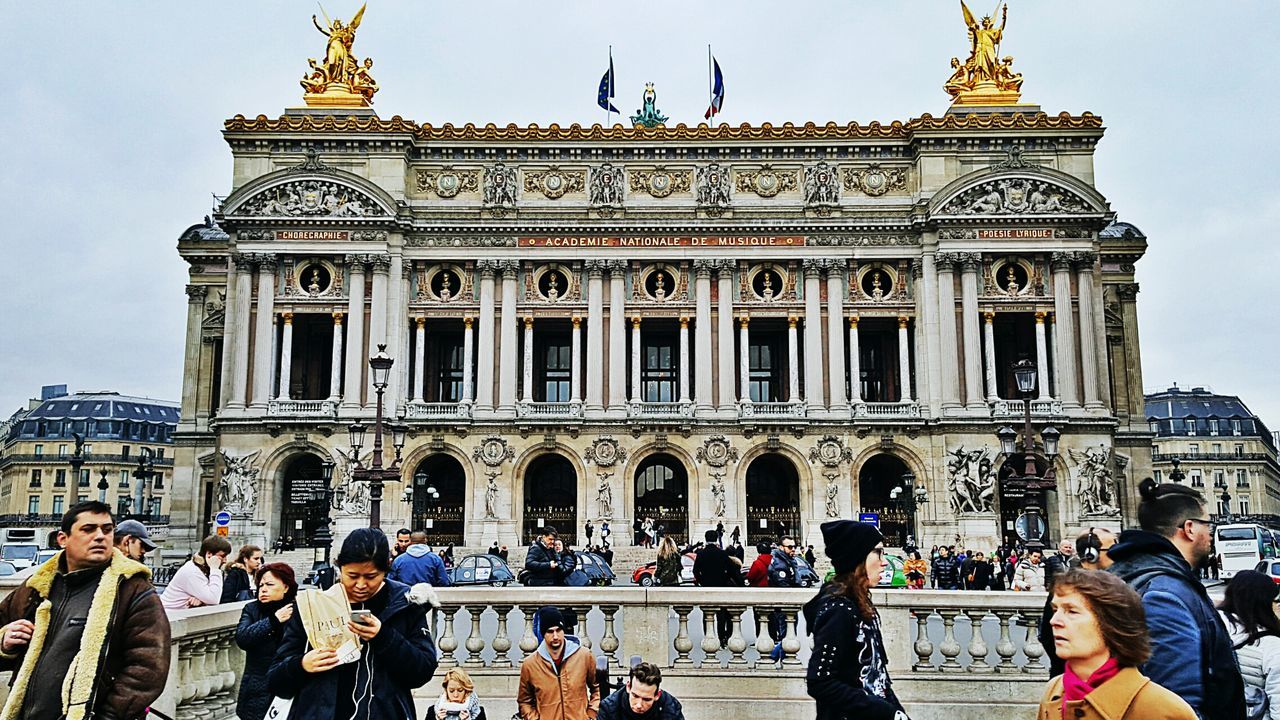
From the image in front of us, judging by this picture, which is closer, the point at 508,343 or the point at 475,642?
the point at 475,642

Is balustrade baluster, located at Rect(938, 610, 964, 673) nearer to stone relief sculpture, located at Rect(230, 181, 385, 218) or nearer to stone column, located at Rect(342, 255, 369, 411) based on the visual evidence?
stone column, located at Rect(342, 255, 369, 411)

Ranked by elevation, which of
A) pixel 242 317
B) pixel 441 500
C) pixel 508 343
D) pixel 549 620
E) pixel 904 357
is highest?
pixel 242 317

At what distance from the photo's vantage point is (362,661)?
18.7 ft

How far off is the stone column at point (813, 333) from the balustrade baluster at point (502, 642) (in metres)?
35.8

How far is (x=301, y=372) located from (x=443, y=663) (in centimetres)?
4029

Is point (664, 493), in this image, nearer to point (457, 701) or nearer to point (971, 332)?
point (971, 332)

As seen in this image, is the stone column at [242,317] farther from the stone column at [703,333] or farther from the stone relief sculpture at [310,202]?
the stone column at [703,333]

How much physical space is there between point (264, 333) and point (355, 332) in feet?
13.3

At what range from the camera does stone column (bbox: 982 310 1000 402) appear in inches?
1835

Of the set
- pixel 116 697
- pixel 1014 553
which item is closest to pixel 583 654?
pixel 116 697

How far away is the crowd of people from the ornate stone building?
39.3 metres

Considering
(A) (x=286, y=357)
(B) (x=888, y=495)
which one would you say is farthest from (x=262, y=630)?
(B) (x=888, y=495)

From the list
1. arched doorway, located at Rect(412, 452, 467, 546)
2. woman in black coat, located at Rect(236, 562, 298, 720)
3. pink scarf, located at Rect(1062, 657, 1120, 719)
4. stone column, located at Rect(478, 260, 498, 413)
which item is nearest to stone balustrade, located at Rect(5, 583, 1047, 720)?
woman in black coat, located at Rect(236, 562, 298, 720)

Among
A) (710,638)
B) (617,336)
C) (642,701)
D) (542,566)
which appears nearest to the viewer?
(642,701)
